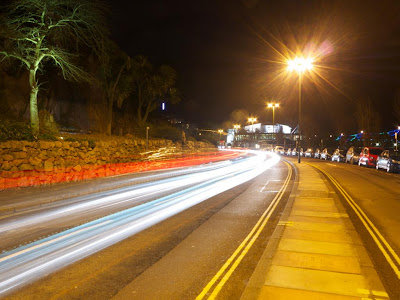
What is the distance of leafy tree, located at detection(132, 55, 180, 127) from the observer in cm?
2905

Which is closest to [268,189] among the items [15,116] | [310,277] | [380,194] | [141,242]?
[380,194]

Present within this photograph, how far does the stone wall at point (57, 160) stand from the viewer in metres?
14.5

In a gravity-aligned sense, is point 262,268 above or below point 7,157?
below

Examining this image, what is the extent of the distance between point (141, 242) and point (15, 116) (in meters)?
15.8

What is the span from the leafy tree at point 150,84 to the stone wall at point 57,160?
25.7 feet

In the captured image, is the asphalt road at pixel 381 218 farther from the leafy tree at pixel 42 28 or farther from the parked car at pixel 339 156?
the parked car at pixel 339 156

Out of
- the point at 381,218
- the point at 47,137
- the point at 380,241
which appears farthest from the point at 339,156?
the point at 380,241

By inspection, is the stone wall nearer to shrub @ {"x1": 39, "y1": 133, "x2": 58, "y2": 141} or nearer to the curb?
shrub @ {"x1": 39, "y1": 133, "x2": 58, "y2": 141}

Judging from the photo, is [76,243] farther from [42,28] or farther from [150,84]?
[150,84]

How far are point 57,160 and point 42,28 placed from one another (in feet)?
23.4

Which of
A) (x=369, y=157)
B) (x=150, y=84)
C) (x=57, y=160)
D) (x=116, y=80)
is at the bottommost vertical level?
(x=57, y=160)

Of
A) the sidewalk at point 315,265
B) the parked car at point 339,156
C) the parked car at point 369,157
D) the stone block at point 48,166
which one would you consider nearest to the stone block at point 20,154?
the stone block at point 48,166

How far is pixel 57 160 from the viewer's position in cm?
1667

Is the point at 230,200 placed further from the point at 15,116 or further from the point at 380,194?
the point at 15,116
